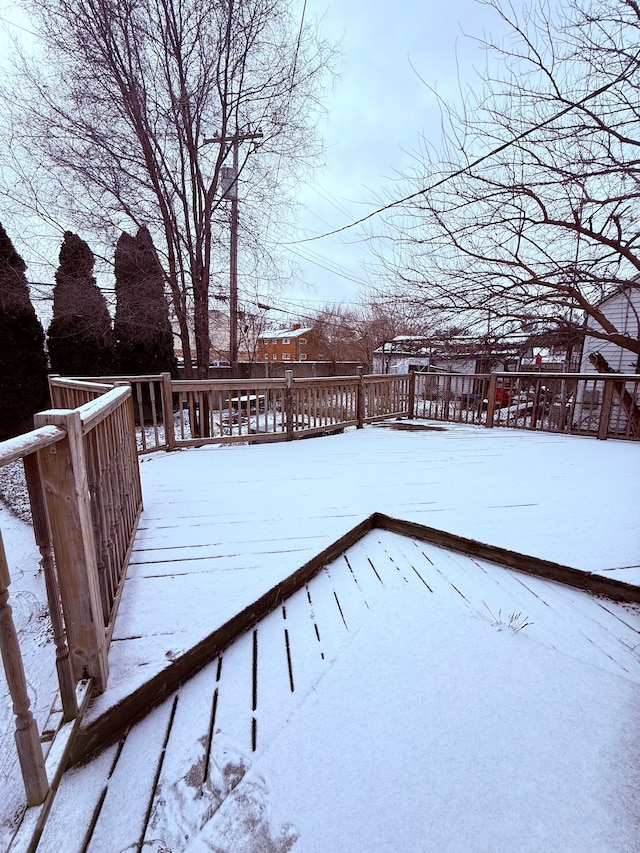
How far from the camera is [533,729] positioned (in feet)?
4.02

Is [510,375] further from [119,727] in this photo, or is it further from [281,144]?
[119,727]

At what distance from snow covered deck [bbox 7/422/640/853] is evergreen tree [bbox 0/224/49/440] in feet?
25.8

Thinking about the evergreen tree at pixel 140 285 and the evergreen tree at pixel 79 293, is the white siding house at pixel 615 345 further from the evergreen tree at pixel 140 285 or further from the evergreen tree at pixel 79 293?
the evergreen tree at pixel 79 293

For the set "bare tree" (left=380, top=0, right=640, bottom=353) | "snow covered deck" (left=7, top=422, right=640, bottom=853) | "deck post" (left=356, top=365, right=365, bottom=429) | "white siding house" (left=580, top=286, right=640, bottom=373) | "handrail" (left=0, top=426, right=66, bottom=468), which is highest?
"bare tree" (left=380, top=0, right=640, bottom=353)

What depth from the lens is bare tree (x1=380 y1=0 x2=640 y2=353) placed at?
521cm

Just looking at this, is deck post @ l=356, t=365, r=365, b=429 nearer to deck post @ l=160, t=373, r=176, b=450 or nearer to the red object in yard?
the red object in yard

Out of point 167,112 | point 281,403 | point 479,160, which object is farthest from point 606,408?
point 167,112

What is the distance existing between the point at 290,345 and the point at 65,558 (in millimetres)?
44589

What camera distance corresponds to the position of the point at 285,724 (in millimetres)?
1234

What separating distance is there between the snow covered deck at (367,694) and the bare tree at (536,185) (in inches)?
227

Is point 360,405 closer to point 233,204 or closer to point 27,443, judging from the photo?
point 233,204

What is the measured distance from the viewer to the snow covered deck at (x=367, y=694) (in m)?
0.98

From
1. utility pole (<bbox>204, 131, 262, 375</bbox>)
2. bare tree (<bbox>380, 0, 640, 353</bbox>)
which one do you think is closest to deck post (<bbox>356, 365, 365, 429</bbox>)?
bare tree (<bbox>380, 0, 640, 353</bbox>)

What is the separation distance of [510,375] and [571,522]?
4.01 metres
